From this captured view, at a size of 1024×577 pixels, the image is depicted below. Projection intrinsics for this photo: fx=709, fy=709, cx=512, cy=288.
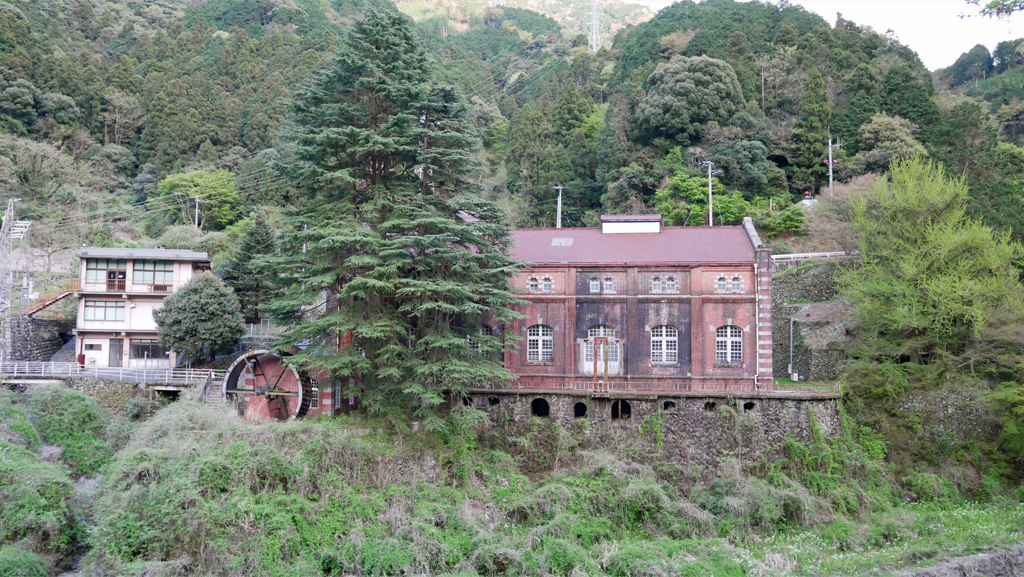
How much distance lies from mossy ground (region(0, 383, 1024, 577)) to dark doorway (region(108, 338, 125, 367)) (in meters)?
5.66

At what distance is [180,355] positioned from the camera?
106 ft

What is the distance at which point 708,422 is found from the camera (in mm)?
26484

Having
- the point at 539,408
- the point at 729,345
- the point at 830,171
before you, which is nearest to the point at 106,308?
the point at 539,408

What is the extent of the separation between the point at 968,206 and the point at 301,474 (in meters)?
29.3

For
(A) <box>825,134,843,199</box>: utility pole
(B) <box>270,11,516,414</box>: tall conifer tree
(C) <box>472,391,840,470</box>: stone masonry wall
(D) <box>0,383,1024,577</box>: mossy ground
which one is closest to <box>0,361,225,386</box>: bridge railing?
(D) <box>0,383,1024,577</box>: mossy ground

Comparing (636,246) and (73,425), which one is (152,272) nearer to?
(73,425)

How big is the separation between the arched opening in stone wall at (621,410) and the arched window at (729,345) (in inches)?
168

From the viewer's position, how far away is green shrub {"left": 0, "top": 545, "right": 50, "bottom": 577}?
19062 mm

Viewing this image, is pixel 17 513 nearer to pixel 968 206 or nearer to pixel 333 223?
pixel 333 223

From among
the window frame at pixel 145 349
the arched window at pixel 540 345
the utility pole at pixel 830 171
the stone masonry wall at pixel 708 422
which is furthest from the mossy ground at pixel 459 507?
the utility pole at pixel 830 171

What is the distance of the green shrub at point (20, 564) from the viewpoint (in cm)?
1906

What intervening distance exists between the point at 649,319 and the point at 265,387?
15.8 meters

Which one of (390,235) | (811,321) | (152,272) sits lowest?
(811,321)

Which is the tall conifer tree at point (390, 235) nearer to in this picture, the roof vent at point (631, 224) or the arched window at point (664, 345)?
the arched window at point (664, 345)
